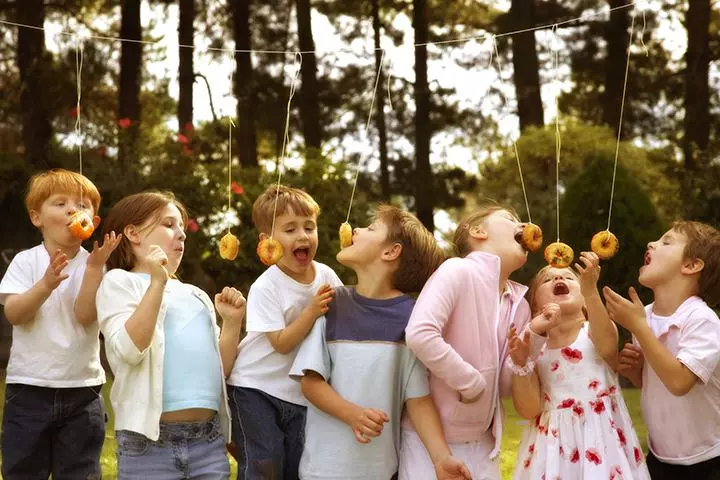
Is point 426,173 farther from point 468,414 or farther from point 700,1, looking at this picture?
point 468,414

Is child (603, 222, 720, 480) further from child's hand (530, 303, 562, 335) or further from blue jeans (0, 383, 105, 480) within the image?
blue jeans (0, 383, 105, 480)

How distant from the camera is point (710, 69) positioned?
47.2ft

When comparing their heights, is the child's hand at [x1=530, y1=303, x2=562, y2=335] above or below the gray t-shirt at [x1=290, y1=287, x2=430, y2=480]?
above

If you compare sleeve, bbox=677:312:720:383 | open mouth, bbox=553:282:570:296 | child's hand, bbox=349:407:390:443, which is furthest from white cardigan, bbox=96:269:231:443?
sleeve, bbox=677:312:720:383

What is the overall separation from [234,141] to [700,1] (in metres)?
6.41

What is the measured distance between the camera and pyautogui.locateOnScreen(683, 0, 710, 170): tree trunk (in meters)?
13.8

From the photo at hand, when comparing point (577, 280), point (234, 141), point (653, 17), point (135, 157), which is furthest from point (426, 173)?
point (577, 280)

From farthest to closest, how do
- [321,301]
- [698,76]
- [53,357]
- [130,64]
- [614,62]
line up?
1. [614,62]
2. [698,76]
3. [130,64]
4. [53,357]
5. [321,301]

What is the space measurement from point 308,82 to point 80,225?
10.7m

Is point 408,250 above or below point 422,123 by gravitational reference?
below

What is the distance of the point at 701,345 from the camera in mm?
3539

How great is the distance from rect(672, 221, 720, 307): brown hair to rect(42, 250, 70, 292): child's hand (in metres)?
2.12

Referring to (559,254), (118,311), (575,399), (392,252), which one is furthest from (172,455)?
Result: (559,254)

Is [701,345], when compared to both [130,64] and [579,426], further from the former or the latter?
[130,64]
